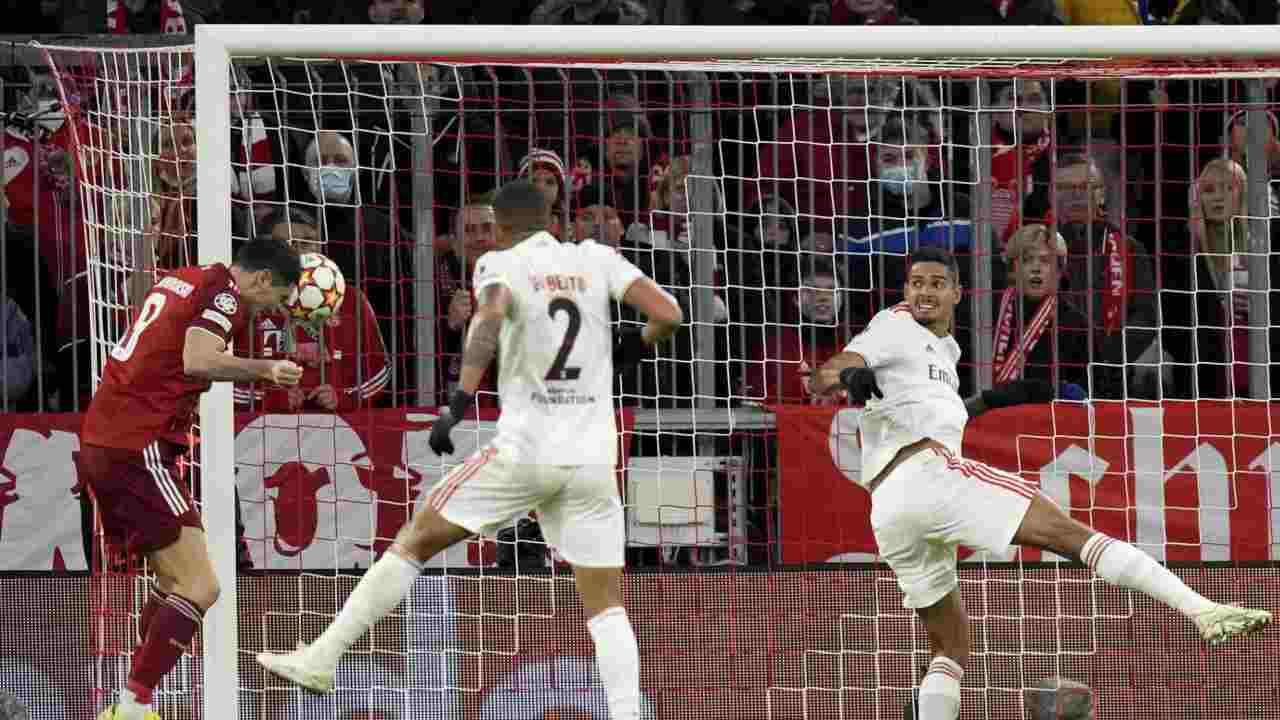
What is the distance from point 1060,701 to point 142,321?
13.4ft

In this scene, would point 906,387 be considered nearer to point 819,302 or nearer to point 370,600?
point 819,302

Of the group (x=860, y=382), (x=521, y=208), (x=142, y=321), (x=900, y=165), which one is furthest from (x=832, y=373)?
(x=142, y=321)

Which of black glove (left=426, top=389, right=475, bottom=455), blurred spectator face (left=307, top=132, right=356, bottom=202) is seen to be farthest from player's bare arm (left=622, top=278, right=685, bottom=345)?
blurred spectator face (left=307, top=132, right=356, bottom=202)

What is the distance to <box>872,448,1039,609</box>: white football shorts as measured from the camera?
9.53 meters

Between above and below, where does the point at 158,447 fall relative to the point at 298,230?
below

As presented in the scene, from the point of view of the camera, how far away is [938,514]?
9578 mm

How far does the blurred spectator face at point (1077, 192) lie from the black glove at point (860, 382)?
239 centimetres

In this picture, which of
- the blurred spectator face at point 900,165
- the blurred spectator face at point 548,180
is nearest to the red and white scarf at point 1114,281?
the blurred spectator face at point 900,165

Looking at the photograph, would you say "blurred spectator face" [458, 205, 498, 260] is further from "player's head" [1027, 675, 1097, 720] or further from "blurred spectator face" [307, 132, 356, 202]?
"player's head" [1027, 675, 1097, 720]

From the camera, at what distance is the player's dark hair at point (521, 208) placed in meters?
8.50

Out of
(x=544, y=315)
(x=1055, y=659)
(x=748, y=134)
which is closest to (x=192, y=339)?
(x=544, y=315)

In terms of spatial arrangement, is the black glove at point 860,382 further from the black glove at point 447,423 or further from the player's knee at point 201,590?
the player's knee at point 201,590

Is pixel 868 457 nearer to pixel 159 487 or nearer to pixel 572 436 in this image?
pixel 572 436

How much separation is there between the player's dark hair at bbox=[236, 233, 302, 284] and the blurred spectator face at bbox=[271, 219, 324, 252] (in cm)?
149
